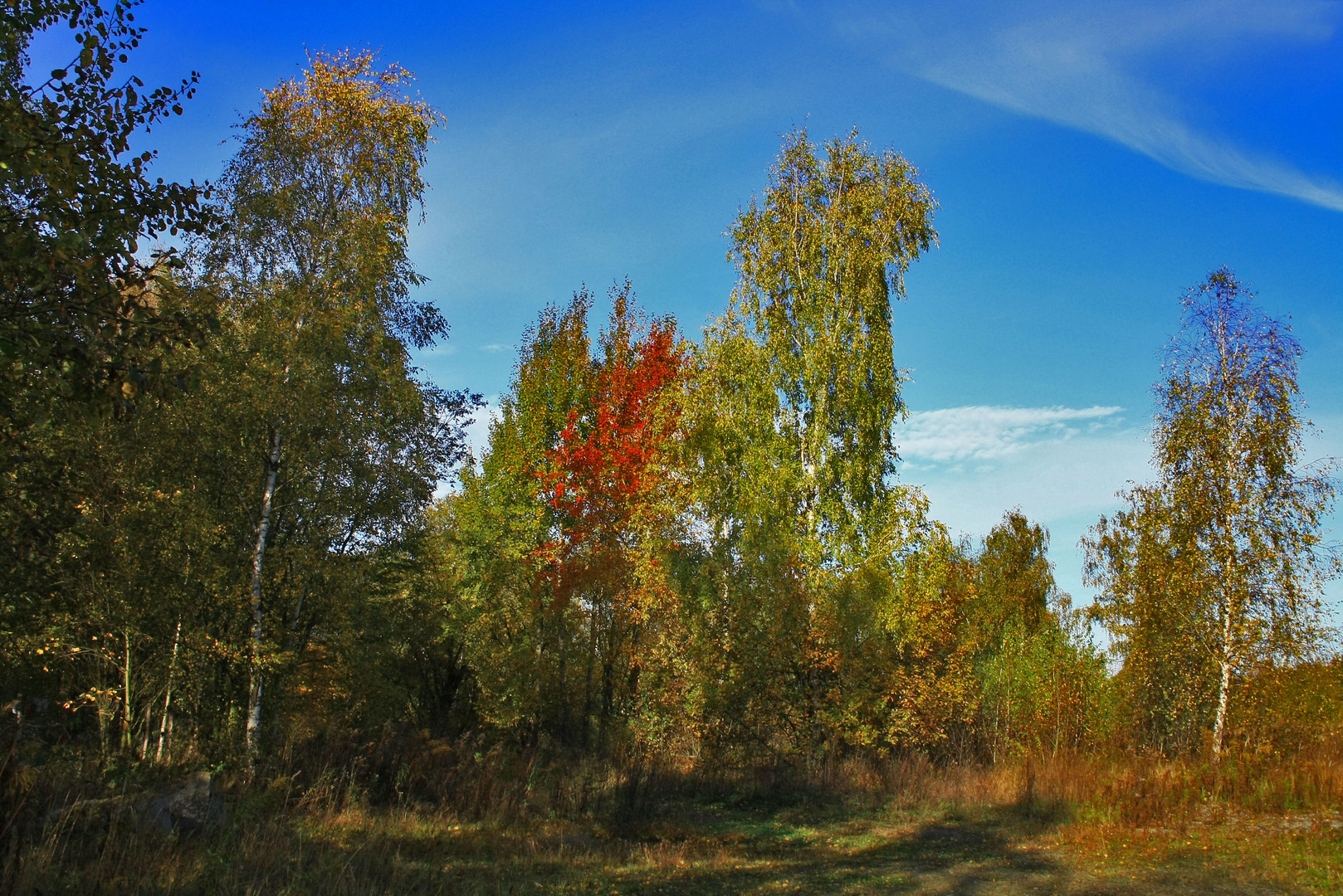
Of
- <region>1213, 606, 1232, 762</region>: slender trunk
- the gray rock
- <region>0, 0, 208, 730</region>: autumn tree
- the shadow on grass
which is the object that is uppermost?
<region>0, 0, 208, 730</region>: autumn tree

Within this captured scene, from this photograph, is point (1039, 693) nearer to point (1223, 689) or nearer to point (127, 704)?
point (1223, 689)

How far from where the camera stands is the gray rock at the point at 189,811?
314 inches

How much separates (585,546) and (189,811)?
15.1 meters

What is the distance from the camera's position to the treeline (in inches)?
485

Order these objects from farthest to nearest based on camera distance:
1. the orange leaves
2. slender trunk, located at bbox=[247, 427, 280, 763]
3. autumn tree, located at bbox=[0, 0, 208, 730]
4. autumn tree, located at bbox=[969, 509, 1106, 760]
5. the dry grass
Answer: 1. the orange leaves
2. autumn tree, located at bbox=[969, 509, 1106, 760]
3. slender trunk, located at bbox=[247, 427, 280, 763]
4. the dry grass
5. autumn tree, located at bbox=[0, 0, 208, 730]

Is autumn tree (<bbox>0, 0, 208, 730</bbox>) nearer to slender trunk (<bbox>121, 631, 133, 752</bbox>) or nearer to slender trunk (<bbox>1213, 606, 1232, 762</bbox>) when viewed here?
slender trunk (<bbox>121, 631, 133, 752</bbox>)

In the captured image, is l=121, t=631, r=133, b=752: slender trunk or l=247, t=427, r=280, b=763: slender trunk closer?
l=121, t=631, r=133, b=752: slender trunk

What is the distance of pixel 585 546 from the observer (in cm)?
2327

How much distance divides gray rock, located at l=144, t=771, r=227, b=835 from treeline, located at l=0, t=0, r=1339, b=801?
1.62 meters

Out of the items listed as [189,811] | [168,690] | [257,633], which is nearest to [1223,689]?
[189,811]

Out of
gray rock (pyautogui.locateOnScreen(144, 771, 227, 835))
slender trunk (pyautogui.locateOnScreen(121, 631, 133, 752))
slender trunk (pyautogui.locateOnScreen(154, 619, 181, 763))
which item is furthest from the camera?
slender trunk (pyautogui.locateOnScreen(154, 619, 181, 763))

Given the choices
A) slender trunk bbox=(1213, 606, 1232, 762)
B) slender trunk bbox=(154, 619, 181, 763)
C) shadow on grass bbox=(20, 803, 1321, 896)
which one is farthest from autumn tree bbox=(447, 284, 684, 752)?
slender trunk bbox=(1213, 606, 1232, 762)

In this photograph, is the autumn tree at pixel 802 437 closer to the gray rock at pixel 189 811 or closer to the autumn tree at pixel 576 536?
the autumn tree at pixel 576 536

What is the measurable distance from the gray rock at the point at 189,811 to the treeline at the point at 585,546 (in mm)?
1620
